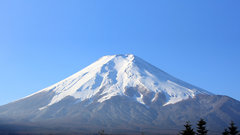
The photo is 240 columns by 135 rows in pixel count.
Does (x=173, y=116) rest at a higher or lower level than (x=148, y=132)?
higher

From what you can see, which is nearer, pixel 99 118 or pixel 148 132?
pixel 148 132

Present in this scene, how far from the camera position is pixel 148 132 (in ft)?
500

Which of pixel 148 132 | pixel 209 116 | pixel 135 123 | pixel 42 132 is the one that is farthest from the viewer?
pixel 209 116

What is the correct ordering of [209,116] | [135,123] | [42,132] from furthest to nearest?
[209,116] < [135,123] < [42,132]

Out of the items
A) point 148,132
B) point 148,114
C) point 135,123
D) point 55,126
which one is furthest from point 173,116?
point 55,126

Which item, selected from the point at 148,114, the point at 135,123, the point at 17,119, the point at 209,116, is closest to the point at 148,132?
the point at 135,123

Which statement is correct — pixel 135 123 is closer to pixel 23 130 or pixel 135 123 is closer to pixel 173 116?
pixel 173 116

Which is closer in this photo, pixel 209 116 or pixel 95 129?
pixel 95 129

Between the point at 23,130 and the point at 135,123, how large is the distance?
213ft

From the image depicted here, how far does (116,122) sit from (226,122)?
68.3 m

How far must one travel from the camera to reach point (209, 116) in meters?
193

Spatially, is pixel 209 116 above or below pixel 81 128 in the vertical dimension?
above

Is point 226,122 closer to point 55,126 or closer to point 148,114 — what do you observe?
point 148,114

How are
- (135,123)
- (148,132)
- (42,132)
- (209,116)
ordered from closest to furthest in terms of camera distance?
1. (42,132)
2. (148,132)
3. (135,123)
4. (209,116)
